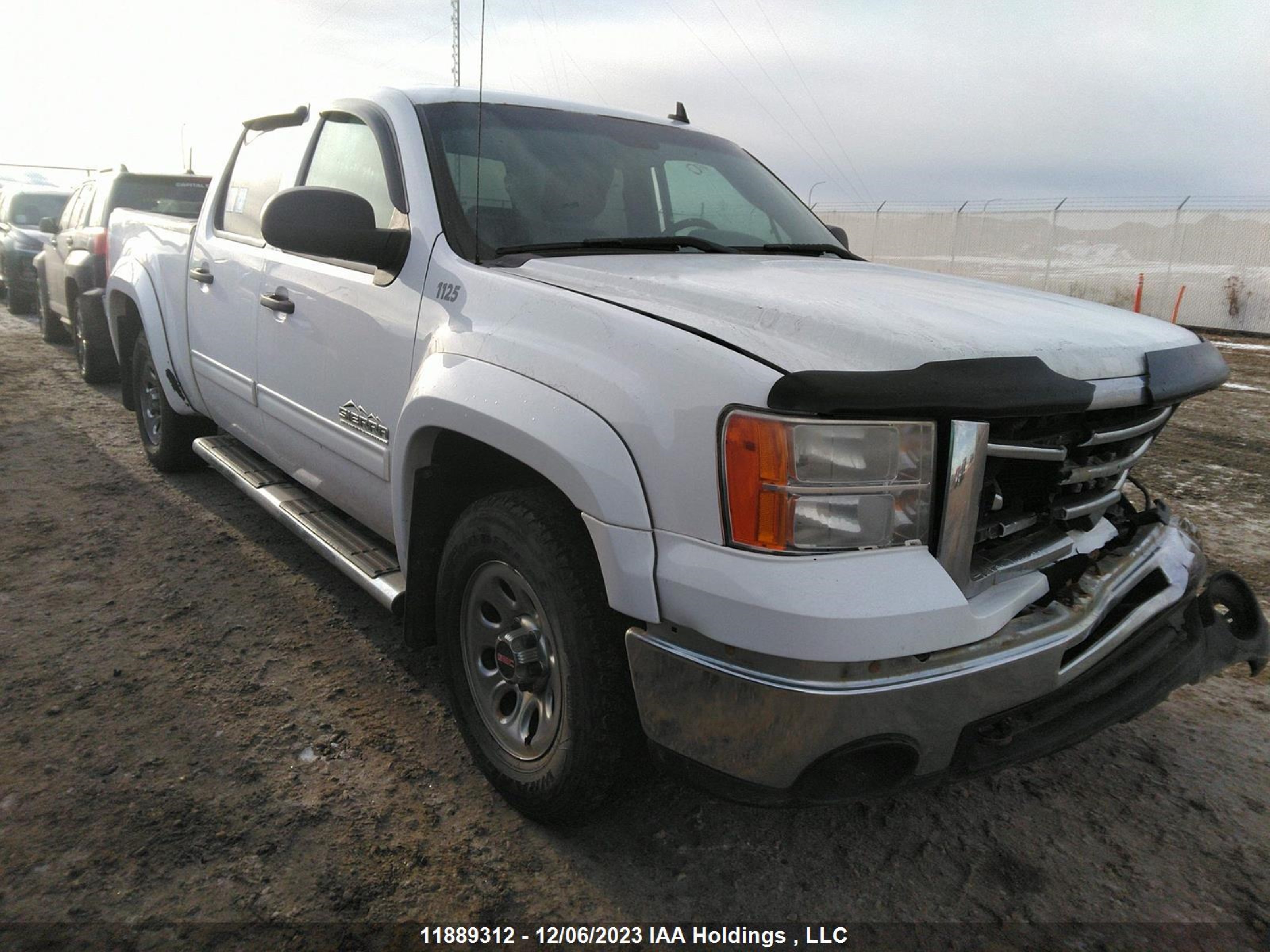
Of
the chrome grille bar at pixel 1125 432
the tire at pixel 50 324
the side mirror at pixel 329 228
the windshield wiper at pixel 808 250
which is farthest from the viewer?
the tire at pixel 50 324

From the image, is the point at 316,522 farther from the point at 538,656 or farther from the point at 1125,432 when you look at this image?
the point at 1125,432

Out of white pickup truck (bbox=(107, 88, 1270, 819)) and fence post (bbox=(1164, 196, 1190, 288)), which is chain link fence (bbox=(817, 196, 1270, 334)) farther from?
white pickup truck (bbox=(107, 88, 1270, 819))

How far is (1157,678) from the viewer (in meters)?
2.17

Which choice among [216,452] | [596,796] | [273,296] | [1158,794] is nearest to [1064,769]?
[1158,794]

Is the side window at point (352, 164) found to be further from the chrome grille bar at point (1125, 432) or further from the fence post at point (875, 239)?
the fence post at point (875, 239)

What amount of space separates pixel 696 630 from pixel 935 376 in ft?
2.12

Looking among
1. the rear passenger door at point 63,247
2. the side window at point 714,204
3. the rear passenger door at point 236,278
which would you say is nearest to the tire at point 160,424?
the rear passenger door at point 236,278

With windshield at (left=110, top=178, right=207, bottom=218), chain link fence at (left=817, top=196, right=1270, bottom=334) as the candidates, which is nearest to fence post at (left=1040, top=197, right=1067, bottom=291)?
chain link fence at (left=817, top=196, right=1270, bottom=334)

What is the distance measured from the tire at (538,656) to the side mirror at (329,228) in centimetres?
86

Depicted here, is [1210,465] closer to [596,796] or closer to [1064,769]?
[1064,769]

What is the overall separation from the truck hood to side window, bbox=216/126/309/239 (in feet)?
5.67

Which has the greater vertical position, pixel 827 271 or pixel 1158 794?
pixel 827 271

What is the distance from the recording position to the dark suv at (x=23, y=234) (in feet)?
43.5

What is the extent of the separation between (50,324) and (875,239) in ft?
67.1
